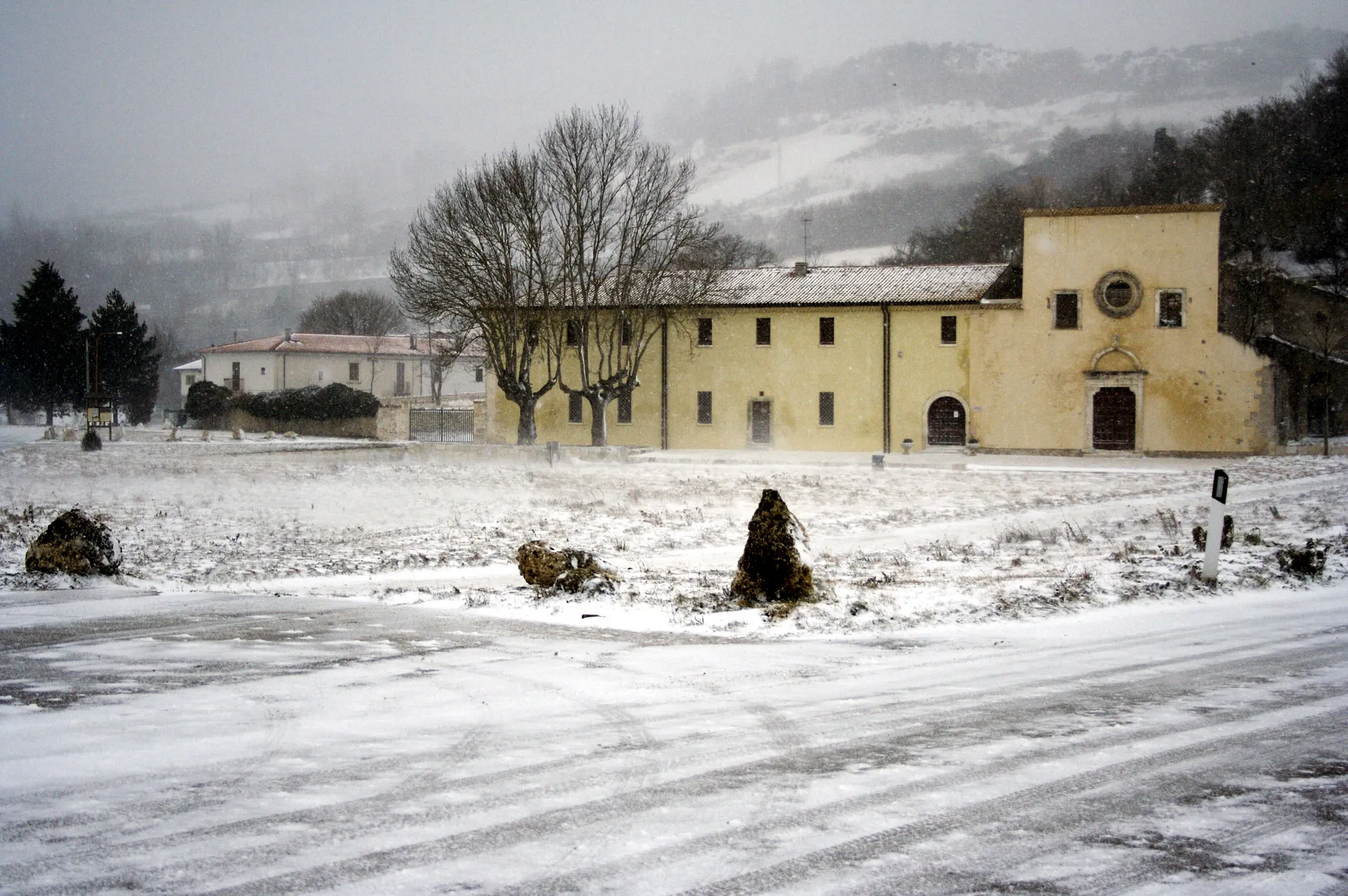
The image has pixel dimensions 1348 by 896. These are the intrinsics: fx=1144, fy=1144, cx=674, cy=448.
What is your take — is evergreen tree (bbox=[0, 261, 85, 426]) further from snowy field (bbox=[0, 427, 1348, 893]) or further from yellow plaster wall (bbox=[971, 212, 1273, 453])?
snowy field (bbox=[0, 427, 1348, 893])

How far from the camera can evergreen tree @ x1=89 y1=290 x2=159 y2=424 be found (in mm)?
71688

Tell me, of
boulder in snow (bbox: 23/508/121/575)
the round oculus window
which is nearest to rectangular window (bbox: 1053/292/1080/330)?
the round oculus window

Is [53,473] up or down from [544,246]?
down

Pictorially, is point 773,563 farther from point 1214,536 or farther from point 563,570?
point 1214,536

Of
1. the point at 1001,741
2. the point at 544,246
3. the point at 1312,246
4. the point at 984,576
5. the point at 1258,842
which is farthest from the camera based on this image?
the point at 1312,246

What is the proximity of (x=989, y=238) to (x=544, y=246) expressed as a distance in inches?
1363

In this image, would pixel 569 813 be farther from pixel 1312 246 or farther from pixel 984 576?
pixel 1312 246

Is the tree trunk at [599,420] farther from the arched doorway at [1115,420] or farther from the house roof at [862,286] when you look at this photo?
the arched doorway at [1115,420]

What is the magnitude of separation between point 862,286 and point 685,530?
3184cm

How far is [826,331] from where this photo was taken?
4828 centimetres

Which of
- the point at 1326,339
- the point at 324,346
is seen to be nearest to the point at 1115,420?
the point at 1326,339

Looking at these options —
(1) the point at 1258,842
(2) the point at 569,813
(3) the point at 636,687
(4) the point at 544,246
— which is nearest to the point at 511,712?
(3) the point at 636,687

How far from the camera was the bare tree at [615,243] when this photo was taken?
4812 centimetres

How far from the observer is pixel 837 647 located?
30.7 ft
